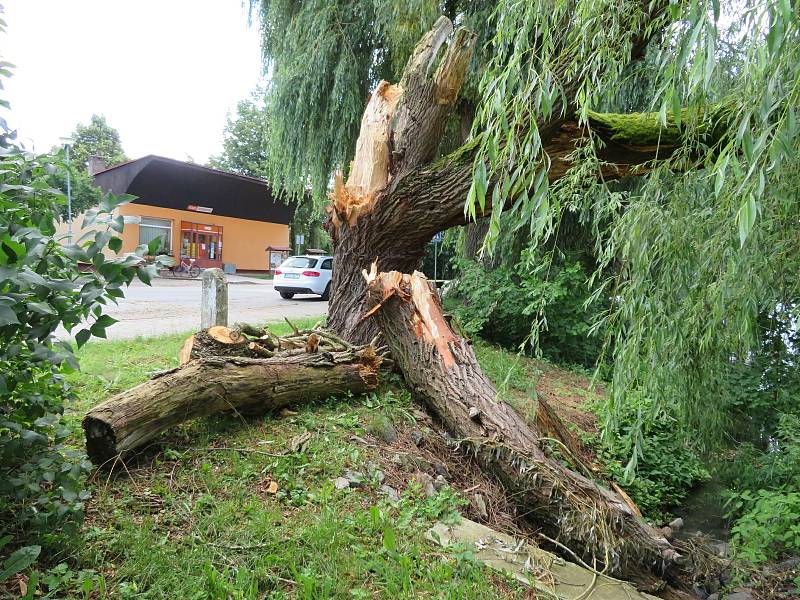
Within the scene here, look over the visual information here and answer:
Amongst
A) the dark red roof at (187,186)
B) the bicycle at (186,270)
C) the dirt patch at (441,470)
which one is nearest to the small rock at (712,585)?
→ the dirt patch at (441,470)

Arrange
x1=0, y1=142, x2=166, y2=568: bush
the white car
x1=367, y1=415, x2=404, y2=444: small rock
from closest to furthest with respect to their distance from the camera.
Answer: x1=0, y1=142, x2=166, y2=568: bush → x1=367, y1=415, x2=404, y2=444: small rock → the white car

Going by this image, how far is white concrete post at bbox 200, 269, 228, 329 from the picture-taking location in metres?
5.45

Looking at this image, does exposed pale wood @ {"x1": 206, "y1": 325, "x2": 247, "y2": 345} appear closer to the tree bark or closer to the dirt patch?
the dirt patch

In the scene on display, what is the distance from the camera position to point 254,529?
2.62m

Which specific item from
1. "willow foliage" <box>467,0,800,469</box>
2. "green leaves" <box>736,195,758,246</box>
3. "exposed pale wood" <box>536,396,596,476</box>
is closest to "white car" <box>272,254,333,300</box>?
"exposed pale wood" <box>536,396,596,476</box>

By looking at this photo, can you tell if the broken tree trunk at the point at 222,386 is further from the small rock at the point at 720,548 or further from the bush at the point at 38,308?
the small rock at the point at 720,548

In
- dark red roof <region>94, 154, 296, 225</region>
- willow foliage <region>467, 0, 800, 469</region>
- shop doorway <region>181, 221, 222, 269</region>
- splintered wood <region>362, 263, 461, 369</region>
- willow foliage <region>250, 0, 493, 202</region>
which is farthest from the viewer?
shop doorway <region>181, 221, 222, 269</region>

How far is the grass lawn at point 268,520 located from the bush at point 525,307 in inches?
200

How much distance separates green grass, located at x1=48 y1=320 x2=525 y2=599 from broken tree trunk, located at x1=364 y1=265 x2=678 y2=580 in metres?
0.59

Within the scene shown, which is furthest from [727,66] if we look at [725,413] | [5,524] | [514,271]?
[514,271]

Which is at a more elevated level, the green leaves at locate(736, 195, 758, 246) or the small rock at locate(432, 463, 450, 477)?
the green leaves at locate(736, 195, 758, 246)

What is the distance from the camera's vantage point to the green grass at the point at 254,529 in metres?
2.25

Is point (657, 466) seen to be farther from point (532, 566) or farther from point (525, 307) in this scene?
point (525, 307)

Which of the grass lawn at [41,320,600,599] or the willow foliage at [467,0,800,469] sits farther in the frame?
the grass lawn at [41,320,600,599]
